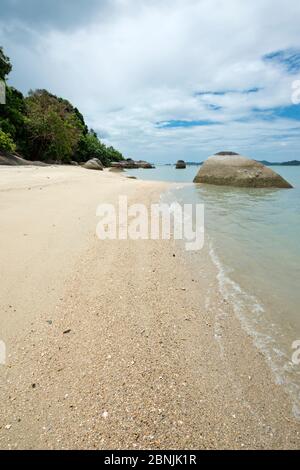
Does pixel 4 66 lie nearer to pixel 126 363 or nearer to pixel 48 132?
pixel 48 132

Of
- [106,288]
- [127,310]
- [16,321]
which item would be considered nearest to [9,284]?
[16,321]

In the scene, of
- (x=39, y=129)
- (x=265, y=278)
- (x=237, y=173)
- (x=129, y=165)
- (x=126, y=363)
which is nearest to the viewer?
(x=126, y=363)

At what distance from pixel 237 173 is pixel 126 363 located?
18.0 m

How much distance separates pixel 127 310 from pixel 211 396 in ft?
3.98

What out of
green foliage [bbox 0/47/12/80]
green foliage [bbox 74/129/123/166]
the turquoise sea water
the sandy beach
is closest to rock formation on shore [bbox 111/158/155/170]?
green foliage [bbox 74/129/123/166]

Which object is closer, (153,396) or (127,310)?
(153,396)

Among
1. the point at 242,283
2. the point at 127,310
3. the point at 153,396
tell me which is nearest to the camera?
the point at 153,396

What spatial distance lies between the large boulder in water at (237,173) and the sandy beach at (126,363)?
15661 millimetres

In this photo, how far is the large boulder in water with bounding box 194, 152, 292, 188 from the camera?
17.9 metres

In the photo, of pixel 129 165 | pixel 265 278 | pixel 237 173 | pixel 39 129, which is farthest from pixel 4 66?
pixel 129 165

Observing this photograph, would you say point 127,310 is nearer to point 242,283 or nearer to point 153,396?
point 153,396

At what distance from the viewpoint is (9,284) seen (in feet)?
10.2

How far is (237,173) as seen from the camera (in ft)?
60.2
